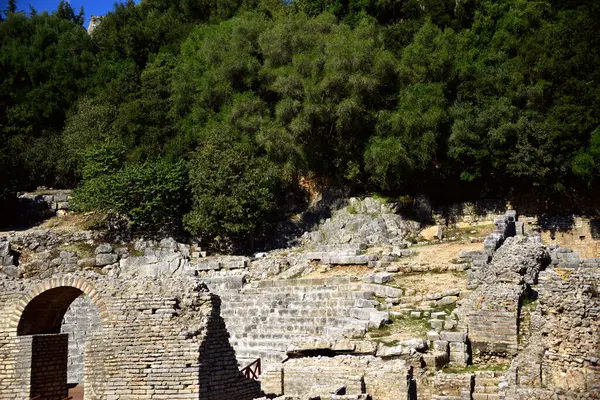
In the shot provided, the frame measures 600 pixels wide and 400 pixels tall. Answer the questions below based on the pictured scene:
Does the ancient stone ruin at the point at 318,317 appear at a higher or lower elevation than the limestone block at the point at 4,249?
lower

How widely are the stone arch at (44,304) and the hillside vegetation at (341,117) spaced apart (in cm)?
1633

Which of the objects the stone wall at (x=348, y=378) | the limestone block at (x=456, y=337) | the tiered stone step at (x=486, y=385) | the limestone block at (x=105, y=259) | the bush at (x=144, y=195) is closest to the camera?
the stone wall at (x=348, y=378)

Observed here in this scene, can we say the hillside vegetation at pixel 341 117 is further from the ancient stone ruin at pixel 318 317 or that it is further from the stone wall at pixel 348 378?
the stone wall at pixel 348 378

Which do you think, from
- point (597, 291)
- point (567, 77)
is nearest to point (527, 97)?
point (567, 77)

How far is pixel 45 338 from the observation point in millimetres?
13094

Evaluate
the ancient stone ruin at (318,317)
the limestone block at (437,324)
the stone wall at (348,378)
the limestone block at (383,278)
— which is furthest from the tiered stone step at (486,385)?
the limestone block at (383,278)

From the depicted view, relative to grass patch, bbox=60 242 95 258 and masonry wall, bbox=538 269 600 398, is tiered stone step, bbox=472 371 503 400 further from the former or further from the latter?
grass patch, bbox=60 242 95 258

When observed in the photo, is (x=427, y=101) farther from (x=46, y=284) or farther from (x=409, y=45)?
(x=46, y=284)

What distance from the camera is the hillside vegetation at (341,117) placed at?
30094mm

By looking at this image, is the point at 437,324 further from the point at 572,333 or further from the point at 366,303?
the point at 572,333

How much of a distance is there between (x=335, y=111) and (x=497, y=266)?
12555mm

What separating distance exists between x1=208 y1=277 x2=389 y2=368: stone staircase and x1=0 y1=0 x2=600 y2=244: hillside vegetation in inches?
308

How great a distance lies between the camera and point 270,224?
32312 millimetres

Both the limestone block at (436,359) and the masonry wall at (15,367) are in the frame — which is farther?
the limestone block at (436,359)
